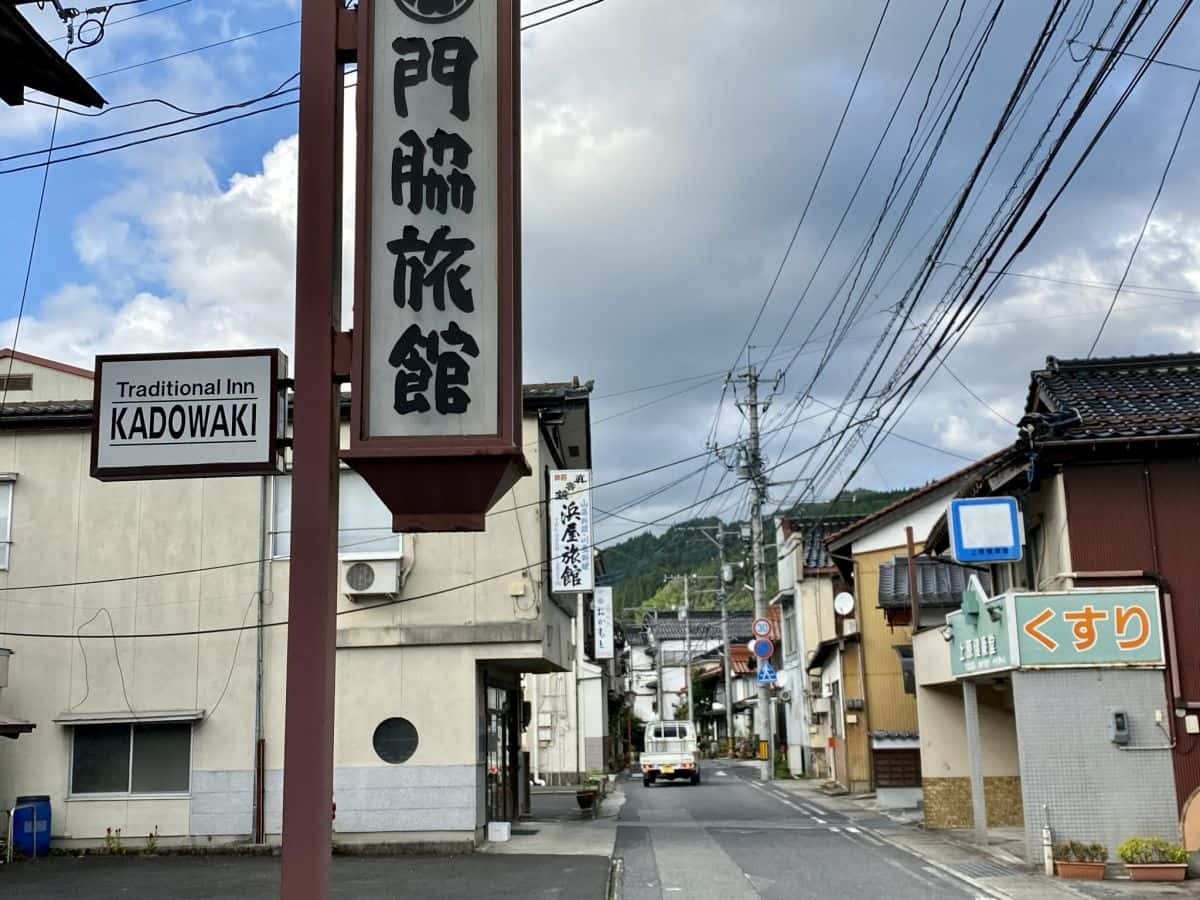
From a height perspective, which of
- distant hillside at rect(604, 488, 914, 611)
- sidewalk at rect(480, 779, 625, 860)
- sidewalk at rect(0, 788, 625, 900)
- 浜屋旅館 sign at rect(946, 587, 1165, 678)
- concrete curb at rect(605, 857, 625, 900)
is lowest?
sidewalk at rect(480, 779, 625, 860)

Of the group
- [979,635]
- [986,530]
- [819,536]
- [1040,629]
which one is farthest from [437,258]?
[819,536]

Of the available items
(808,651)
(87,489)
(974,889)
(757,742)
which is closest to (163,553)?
(87,489)

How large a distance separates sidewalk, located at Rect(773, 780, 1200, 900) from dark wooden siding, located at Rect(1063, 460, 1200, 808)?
4074 mm

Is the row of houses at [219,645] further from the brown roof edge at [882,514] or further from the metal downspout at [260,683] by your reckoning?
the brown roof edge at [882,514]

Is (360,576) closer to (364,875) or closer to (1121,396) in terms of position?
(364,875)

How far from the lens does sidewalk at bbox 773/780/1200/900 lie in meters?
Answer: 13.9

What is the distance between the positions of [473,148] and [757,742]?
60206 mm

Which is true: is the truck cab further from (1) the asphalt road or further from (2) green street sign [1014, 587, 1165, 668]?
(2) green street sign [1014, 587, 1165, 668]

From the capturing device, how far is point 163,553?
66.8 feet

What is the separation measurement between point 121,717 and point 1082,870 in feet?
49.0

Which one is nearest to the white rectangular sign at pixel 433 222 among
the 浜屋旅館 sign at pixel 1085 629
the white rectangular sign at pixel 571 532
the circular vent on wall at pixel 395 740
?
the 浜屋旅館 sign at pixel 1085 629

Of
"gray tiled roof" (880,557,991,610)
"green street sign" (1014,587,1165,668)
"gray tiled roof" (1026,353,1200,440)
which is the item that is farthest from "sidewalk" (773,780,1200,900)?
"gray tiled roof" (1026,353,1200,440)

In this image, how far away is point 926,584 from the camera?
94.9ft

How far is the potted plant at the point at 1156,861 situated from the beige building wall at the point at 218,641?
31.0ft
